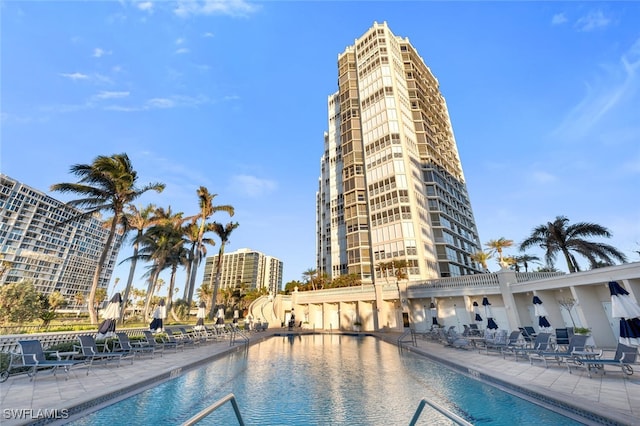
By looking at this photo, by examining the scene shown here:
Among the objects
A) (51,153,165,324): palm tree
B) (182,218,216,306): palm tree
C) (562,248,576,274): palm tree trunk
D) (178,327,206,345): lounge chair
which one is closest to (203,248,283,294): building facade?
(182,218,216,306): palm tree

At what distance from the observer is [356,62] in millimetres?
58000

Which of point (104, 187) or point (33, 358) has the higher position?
point (104, 187)

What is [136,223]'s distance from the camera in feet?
89.7

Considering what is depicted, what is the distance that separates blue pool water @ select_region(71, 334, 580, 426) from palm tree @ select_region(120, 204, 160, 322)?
17.8 meters

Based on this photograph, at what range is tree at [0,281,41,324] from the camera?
85.7 feet

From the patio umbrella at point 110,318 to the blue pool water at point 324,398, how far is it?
4.80 meters

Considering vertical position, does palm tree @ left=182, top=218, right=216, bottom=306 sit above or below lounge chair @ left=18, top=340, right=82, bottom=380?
above

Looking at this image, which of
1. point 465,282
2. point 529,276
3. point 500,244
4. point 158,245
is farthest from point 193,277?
point 500,244

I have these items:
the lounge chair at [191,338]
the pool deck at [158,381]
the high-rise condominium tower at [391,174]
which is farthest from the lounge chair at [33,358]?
the high-rise condominium tower at [391,174]

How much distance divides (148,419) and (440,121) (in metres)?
68.2

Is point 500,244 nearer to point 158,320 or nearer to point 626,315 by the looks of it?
point 626,315

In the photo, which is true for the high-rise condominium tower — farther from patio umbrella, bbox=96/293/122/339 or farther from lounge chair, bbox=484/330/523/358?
patio umbrella, bbox=96/293/122/339

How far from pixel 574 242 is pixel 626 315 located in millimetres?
18175

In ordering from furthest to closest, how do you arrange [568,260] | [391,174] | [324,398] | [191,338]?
[391,174] → [568,260] → [191,338] → [324,398]
